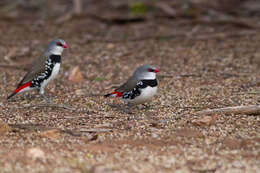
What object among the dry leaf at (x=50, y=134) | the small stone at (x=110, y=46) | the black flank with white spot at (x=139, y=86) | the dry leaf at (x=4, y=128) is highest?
the small stone at (x=110, y=46)

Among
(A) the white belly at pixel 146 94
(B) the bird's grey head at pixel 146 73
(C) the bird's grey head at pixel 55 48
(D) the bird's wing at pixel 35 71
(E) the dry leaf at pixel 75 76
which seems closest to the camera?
(A) the white belly at pixel 146 94

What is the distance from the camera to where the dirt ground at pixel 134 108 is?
3.85 metres

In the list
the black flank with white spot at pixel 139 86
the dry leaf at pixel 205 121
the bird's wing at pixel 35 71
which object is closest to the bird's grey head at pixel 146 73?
the black flank with white spot at pixel 139 86

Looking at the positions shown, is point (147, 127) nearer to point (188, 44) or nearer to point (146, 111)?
point (146, 111)

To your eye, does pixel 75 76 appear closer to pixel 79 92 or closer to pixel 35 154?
pixel 79 92

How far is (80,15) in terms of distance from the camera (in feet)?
36.2

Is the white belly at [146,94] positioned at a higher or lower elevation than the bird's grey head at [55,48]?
lower

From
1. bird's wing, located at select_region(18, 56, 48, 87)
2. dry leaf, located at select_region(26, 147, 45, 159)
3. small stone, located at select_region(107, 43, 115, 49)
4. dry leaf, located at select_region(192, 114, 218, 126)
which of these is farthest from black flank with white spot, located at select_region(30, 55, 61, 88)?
small stone, located at select_region(107, 43, 115, 49)

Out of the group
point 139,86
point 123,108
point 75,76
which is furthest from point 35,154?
point 75,76

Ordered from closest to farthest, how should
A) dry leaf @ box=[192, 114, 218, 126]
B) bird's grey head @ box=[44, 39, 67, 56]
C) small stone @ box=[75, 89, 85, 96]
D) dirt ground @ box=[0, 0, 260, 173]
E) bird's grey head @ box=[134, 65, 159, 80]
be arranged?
dirt ground @ box=[0, 0, 260, 173], dry leaf @ box=[192, 114, 218, 126], bird's grey head @ box=[134, 65, 159, 80], bird's grey head @ box=[44, 39, 67, 56], small stone @ box=[75, 89, 85, 96]

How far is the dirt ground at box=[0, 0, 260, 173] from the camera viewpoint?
12.6 ft

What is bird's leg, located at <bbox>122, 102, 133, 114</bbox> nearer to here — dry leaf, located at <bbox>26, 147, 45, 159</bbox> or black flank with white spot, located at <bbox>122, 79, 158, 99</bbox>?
black flank with white spot, located at <bbox>122, 79, 158, 99</bbox>

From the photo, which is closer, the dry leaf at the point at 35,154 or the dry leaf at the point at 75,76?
the dry leaf at the point at 35,154

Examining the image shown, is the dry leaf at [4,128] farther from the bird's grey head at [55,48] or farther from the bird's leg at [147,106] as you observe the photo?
the bird's grey head at [55,48]
